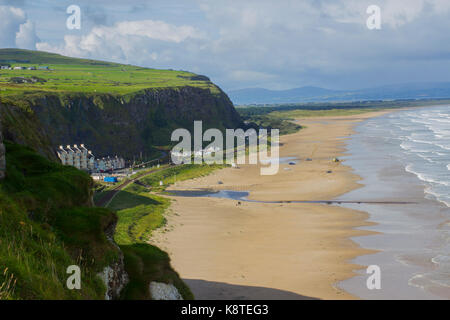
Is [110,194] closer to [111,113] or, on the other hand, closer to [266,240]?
[266,240]

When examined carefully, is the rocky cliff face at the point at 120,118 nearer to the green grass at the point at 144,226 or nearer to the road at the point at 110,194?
the road at the point at 110,194

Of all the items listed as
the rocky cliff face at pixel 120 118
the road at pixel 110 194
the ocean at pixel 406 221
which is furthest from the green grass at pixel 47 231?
the rocky cliff face at pixel 120 118

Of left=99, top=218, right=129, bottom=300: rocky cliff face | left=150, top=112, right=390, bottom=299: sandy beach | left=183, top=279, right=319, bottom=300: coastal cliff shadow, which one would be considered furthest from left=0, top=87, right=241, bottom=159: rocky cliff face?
left=99, top=218, right=129, bottom=300: rocky cliff face

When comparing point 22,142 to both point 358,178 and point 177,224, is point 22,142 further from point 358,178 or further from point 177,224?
point 358,178

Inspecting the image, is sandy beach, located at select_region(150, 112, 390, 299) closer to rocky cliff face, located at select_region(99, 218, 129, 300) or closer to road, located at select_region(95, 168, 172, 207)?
road, located at select_region(95, 168, 172, 207)

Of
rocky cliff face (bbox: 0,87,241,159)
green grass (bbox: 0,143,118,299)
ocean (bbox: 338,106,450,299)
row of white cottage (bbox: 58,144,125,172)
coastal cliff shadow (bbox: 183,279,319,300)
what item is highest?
rocky cliff face (bbox: 0,87,241,159)

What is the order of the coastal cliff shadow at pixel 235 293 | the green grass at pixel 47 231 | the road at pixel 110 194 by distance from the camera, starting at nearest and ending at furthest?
1. the green grass at pixel 47 231
2. the coastal cliff shadow at pixel 235 293
3. the road at pixel 110 194
